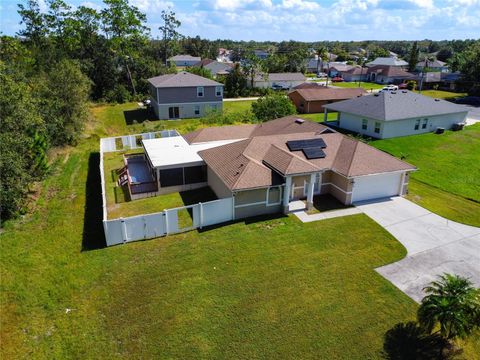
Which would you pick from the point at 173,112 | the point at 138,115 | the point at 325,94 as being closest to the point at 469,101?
the point at 325,94

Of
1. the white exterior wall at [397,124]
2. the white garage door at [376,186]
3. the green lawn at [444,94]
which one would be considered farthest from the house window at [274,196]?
the green lawn at [444,94]

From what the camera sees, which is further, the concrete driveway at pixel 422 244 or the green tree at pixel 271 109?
the green tree at pixel 271 109

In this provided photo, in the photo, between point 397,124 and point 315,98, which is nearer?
point 397,124

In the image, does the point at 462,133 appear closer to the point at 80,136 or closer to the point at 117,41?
the point at 80,136

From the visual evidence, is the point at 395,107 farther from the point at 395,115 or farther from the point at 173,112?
the point at 173,112

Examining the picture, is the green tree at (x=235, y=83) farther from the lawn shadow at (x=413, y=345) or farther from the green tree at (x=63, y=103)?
the lawn shadow at (x=413, y=345)

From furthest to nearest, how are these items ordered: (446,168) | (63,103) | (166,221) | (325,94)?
(325,94)
(63,103)
(446,168)
(166,221)

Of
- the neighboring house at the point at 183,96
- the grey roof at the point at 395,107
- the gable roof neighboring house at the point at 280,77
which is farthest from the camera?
the gable roof neighboring house at the point at 280,77
